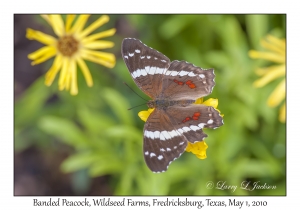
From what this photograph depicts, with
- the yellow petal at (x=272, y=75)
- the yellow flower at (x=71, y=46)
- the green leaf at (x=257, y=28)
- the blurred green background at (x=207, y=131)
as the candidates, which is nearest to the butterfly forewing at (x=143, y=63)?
the yellow flower at (x=71, y=46)

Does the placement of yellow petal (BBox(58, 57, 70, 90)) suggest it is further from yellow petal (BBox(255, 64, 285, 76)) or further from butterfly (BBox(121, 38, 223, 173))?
yellow petal (BBox(255, 64, 285, 76))

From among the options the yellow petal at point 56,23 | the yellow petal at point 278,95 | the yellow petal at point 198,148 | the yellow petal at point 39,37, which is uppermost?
the yellow petal at point 56,23

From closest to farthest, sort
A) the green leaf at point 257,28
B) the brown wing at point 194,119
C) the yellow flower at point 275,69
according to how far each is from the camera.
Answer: the brown wing at point 194,119 → the yellow flower at point 275,69 → the green leaf at point 257,28

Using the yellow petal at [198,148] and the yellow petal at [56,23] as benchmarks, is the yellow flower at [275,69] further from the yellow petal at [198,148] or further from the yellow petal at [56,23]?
the yellow petal at [56,23]

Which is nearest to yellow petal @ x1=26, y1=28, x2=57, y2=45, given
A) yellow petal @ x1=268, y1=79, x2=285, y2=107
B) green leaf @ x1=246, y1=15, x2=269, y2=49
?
yellow petal @ x1=268, y1=79, x2=285, y2=107

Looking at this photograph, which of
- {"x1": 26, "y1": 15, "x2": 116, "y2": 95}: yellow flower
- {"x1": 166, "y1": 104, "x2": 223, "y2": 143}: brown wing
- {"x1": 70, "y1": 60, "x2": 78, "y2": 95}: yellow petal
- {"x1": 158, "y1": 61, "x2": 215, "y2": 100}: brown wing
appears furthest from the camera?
{"x1": 26, "y1": 15, "x2": 116, "y2": 95}: yellow flower

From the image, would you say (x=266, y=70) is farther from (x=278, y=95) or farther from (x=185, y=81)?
(x=185, y=81)
